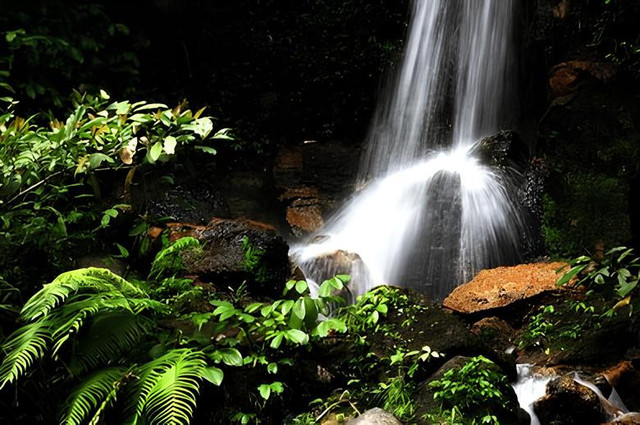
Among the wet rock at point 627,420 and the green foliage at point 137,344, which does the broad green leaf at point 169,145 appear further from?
the wet rock at point 627,420

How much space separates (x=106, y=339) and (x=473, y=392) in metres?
2.11

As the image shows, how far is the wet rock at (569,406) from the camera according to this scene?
3.34m

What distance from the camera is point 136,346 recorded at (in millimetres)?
2963

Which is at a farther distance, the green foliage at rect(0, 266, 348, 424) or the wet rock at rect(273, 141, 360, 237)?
the wet rock at rect(273, 141, 360, 237)

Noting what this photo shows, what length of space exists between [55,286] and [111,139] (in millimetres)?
1183

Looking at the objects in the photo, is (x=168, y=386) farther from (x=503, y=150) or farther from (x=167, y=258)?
(x=503, y=150)

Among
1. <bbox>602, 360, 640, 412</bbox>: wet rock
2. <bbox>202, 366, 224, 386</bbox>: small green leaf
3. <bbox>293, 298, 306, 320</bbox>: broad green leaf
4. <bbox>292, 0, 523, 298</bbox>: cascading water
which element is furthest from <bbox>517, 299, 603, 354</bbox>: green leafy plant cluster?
<bbox>202, 366, 224, 386</bbox>: small green leaf

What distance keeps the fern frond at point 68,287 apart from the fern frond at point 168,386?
48 cm

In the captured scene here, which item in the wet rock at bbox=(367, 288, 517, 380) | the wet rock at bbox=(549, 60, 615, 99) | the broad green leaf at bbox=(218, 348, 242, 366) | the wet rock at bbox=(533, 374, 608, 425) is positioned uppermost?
the wet rock at bbox=(549, 60, 615, 99)

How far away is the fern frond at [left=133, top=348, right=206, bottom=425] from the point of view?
242 cm

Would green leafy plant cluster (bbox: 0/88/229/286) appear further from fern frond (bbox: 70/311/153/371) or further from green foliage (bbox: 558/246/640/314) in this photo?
green foliage (bbox: 558/246/640/314)

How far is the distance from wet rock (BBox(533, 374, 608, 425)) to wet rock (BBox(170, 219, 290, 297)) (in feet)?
7.66

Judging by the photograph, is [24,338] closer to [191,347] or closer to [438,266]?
[191,347]

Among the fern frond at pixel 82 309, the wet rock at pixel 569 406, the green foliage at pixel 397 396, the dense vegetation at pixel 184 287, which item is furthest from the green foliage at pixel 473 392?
the fern frond at pixel 82 309
